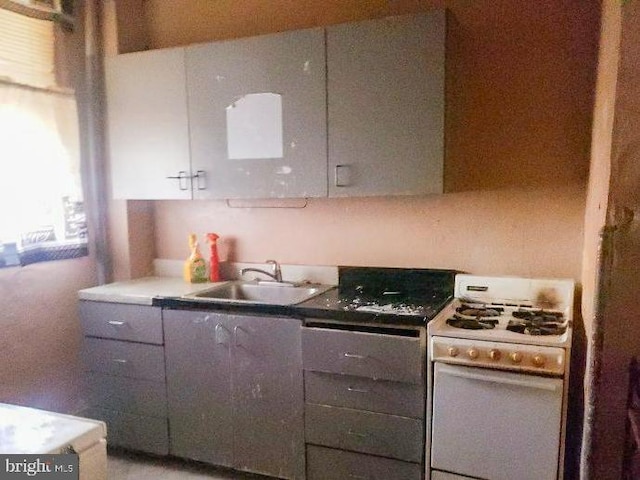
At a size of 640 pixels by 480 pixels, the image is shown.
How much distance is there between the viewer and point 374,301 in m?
2.32

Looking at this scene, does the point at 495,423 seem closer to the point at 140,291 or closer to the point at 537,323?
the point at 537,323

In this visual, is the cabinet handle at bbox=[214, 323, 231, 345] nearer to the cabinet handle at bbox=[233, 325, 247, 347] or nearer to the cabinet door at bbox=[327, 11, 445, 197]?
the cabinet handle at bbox=[233, 325, 247, 347]

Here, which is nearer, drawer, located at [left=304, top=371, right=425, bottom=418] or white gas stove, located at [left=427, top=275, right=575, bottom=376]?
white gas stove, located at [left=427, top=275, right=575, bottom=376]

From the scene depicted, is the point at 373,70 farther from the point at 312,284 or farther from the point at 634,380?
the point at 634,380

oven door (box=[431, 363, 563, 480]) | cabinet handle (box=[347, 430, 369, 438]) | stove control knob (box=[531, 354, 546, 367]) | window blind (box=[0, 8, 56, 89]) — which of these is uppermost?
window blind (box=[0, 8, 56, 89])

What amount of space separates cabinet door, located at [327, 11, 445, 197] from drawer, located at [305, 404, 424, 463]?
91cm

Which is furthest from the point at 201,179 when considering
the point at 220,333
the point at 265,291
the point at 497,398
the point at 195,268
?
the point at 497,398

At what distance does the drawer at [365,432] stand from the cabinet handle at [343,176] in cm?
94

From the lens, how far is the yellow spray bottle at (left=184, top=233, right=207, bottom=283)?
2.87 metres

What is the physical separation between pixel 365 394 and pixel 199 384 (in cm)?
79

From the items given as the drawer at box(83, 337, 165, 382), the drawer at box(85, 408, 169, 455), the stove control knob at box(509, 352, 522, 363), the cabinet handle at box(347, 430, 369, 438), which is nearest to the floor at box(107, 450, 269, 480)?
the drawer at box(85, 408, 169, 455)

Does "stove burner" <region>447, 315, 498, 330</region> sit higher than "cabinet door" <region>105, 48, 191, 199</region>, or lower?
lower

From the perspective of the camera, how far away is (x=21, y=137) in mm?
2531

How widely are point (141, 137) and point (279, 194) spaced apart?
2.79 feet
